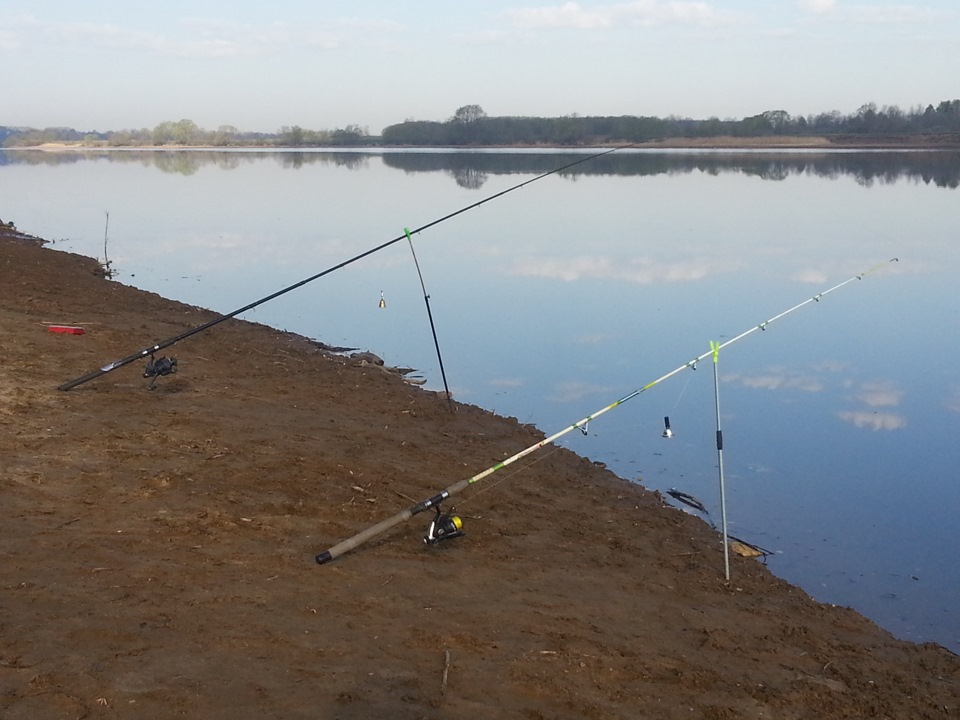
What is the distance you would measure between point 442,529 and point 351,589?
38.3 inches

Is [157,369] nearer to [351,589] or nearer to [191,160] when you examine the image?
[351,589]

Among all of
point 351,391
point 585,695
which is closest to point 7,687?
point 585,695

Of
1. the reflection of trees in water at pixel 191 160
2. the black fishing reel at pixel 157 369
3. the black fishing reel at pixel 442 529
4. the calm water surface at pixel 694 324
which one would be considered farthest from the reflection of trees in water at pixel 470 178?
the black fishing reel at pixel 442 529

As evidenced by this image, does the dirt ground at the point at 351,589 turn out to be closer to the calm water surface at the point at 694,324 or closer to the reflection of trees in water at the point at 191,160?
the calm water surface at the point at 694,324

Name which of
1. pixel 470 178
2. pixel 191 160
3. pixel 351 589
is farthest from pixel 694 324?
pixel 191 160

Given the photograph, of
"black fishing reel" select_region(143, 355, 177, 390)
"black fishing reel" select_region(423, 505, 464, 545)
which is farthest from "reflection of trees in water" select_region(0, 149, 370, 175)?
"black fishing reel" select_region(423, 505, 464, 545)

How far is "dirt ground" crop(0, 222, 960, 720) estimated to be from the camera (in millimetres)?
4203

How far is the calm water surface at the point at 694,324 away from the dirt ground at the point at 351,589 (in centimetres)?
83

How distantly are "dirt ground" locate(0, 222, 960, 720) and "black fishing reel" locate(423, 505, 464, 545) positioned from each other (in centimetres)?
10

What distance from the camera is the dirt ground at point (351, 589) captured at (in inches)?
165

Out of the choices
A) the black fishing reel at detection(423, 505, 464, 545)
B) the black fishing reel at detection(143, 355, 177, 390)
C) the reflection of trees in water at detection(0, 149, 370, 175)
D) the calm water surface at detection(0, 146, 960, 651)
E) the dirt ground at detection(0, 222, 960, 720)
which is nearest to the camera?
the dirt ground at detection(0, 222, 960, 720)

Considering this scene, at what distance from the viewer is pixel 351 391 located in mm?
10195

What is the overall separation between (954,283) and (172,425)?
52.0 ft

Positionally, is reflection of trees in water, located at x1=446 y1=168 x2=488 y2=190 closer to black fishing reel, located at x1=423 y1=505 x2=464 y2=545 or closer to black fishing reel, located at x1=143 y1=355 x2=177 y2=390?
black fishing reel, located at x1=143 y1=355 x2=177 y2=390
